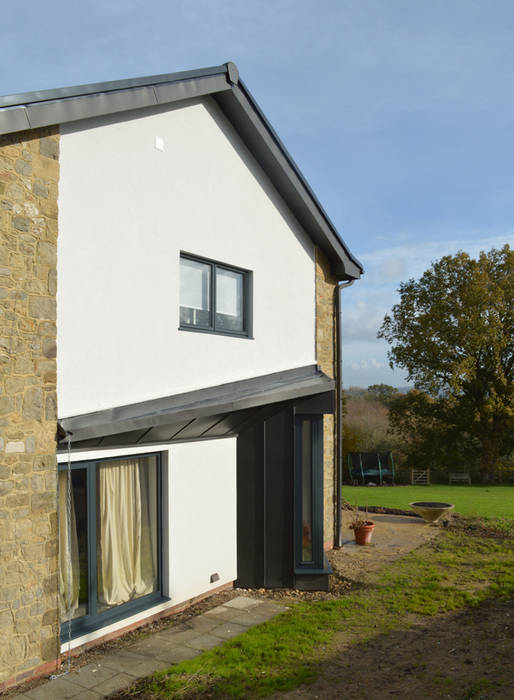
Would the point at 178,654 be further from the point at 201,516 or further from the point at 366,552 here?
the point at 366,552

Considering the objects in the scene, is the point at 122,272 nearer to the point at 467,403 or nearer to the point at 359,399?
the point at 467,403

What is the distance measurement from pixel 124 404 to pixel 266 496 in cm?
386

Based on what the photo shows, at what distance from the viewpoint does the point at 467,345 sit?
33.3m

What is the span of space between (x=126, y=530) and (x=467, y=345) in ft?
94.3

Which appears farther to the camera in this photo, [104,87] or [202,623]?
[202,623]

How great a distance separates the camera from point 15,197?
6762mm

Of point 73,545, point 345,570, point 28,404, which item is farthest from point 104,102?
point 345,570

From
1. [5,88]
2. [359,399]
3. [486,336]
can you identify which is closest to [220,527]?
[5,88]

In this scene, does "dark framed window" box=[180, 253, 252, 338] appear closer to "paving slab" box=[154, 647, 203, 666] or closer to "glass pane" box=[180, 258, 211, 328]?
"glass pane" box=[180, 258, 211, 328]

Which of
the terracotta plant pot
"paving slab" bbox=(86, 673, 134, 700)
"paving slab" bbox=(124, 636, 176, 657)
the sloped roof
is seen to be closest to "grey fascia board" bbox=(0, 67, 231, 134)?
the sloped roof

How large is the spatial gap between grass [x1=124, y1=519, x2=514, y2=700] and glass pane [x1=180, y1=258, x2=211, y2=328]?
4866 millimetres

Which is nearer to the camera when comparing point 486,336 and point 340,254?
point 340,254

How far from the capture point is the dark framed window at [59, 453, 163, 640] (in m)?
7.49

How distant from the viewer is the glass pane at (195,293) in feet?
30.7
